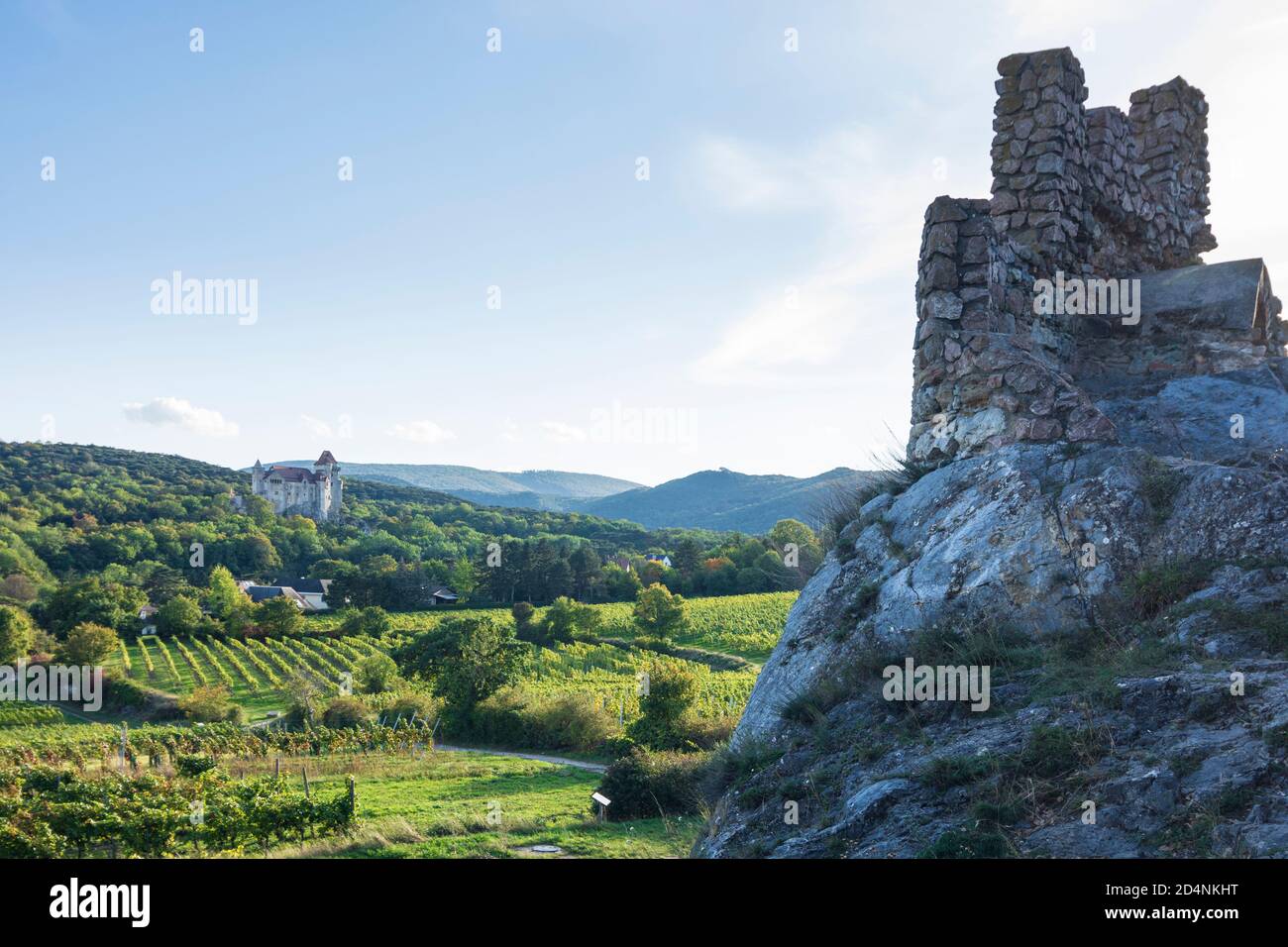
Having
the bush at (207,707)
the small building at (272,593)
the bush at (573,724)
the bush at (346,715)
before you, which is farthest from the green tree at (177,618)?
the bush at (573,724)

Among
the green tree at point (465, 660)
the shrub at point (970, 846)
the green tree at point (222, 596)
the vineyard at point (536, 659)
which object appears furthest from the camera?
the green tree at point (222, 596)

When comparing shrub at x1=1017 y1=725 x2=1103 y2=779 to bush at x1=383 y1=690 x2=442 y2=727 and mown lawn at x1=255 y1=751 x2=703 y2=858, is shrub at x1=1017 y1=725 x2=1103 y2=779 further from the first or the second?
bush at x1=383 y1=690 x2=442 y2=727

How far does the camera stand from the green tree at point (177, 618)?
2788 inches

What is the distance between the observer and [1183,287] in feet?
30.3

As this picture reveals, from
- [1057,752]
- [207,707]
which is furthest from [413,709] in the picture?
[1057,752]

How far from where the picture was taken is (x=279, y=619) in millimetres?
70938

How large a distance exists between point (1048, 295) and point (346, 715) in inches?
1487

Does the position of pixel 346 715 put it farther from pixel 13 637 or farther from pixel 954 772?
pixel 954 772

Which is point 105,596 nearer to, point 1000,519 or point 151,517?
point 151,517

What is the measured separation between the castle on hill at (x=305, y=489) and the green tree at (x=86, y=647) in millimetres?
99951

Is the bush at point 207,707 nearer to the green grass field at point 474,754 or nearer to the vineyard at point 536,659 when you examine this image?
the vineyard at point 536,659

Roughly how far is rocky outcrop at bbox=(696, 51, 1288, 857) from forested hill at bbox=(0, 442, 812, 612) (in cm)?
3440
